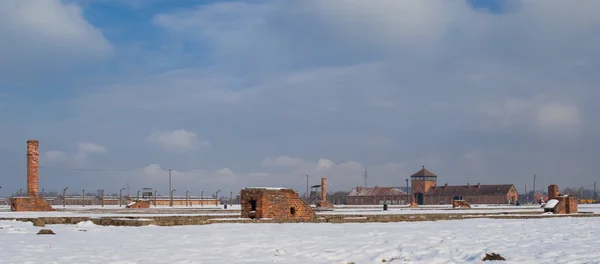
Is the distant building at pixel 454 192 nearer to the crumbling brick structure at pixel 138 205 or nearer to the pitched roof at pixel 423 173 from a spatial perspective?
the pitched roof at pixel 423 173

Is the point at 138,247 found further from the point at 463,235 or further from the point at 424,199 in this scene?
the point at 424,199

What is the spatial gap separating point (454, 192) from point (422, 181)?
653 cm

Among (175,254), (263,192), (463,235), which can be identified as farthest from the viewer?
(263,192)

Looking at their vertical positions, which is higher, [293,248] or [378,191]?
[293,248]

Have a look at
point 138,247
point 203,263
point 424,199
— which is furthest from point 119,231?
point 424,199

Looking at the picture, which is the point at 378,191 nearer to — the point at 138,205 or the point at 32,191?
the point at 138,205

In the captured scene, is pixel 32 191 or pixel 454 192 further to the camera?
pixel 454 192

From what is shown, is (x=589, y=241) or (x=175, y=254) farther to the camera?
(x=589, y=241)

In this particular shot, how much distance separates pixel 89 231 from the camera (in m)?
17.2

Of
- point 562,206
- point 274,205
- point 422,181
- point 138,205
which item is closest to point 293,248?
point 274,205

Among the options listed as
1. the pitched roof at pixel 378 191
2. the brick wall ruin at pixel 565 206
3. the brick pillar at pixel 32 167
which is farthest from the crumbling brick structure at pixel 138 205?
the pitched roof at pixel 378 191

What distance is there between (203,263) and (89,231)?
8.32m

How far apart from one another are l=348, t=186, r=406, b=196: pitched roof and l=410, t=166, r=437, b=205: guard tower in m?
2.75

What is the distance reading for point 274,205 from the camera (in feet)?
79.6
